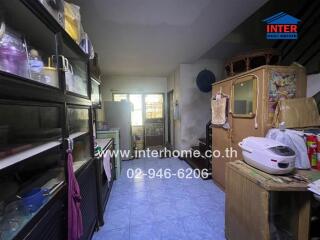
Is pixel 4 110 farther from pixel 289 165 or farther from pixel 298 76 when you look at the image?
pixel 298 76

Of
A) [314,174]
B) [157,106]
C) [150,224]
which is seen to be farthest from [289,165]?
[157,106]

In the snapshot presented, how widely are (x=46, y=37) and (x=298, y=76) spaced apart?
2266 millimetres

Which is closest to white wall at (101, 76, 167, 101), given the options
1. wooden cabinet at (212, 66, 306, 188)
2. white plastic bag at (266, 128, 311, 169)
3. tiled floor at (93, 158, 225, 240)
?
tiled floor at (93, 158, 225, 240)

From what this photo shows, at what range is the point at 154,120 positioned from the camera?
576cm

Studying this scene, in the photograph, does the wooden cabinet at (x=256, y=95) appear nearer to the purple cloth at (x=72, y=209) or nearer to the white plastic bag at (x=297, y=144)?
the white plastic bag at (x=297, y=144)

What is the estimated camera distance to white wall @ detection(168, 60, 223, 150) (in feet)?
13.7

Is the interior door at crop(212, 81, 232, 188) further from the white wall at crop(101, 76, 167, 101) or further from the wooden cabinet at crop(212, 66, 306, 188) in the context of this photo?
the white wall at crop(101, 76, 167, 101)

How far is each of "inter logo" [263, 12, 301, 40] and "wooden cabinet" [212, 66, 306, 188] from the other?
2.35 ft

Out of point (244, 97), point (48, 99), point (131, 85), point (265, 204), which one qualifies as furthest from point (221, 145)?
point (131, 85)

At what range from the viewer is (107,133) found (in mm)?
3262

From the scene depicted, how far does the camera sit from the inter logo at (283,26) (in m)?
2.13

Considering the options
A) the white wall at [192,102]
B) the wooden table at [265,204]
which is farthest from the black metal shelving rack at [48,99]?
the white wall at [192,102]

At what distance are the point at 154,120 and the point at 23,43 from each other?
4.84 m

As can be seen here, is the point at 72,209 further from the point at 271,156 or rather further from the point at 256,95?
the point at 256,95
